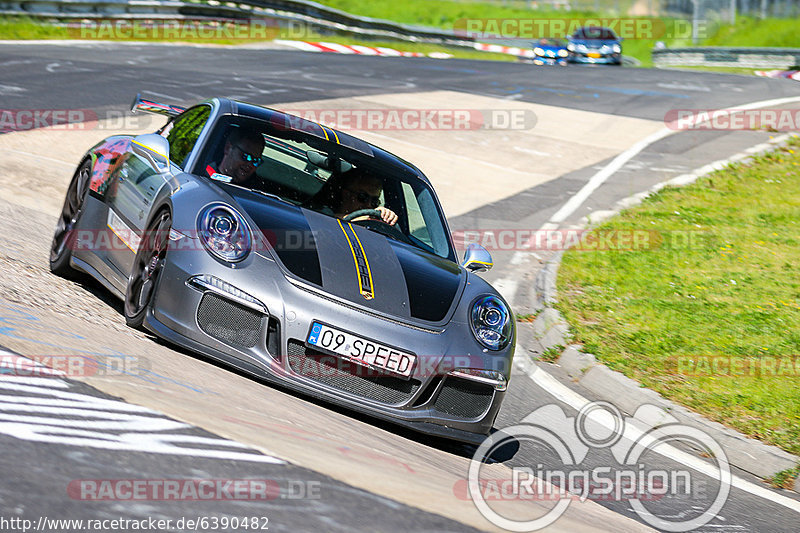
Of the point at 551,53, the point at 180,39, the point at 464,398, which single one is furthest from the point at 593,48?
the point at 464,398

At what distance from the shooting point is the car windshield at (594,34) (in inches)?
1205

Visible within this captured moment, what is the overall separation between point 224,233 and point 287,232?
1.09 feet

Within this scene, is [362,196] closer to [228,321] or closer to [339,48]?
[228,321]

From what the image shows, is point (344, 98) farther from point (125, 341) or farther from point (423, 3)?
point (423, 3)

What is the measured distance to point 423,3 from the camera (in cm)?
5850

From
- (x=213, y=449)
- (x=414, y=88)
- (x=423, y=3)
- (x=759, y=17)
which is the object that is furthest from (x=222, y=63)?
(x=423, y=3)

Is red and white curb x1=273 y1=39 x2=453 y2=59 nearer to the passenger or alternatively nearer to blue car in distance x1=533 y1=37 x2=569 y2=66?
blue car in distance x1=533 y1=37 x2=569 y2=66

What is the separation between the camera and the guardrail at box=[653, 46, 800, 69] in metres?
29.3

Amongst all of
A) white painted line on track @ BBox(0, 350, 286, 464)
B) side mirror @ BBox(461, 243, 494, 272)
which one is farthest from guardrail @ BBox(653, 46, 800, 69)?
white painted line on track @ BBox(0, 350, 286, 464)

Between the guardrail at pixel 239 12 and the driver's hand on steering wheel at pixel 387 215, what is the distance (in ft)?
62.5

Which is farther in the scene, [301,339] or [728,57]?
[728,57]

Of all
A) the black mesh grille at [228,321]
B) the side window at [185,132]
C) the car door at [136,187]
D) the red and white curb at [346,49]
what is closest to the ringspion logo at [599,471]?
the black mesh grille at [228,321]

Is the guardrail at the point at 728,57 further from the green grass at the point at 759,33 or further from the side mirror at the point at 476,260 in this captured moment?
the side mirror at the point at 476,260

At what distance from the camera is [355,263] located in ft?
16.5
